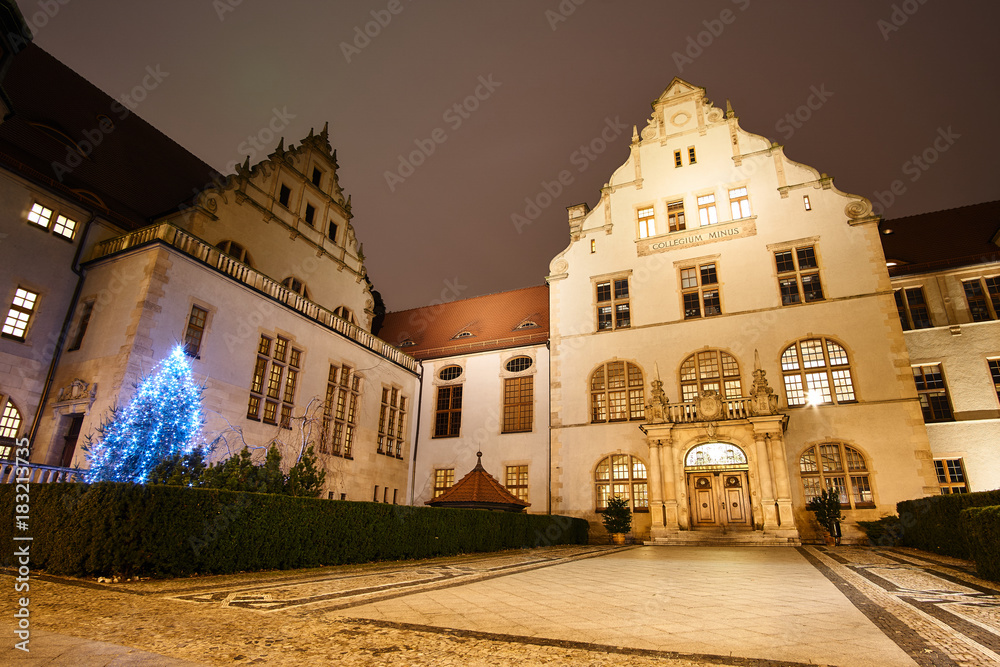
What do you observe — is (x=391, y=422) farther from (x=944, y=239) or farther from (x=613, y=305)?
(x=944, y=239)

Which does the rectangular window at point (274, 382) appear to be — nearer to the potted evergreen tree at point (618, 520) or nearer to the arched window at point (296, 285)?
the arched window at point (296, 285)

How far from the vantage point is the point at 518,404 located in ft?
83.7

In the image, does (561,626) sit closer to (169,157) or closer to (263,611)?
(263,611)

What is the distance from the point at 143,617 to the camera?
4.73m

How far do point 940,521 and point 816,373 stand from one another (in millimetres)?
8223

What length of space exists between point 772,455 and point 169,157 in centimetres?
2582

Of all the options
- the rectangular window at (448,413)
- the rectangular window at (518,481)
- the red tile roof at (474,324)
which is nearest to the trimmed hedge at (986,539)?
the rectangular window at (518,481)

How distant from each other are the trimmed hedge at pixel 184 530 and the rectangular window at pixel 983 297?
25265 mm

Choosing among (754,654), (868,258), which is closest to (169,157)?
(754,654)

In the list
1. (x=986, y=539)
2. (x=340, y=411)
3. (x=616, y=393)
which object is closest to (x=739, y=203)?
(x=616, y=393)

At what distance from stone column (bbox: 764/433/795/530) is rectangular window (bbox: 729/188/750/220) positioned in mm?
→ 10348

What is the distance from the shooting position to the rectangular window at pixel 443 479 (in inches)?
995

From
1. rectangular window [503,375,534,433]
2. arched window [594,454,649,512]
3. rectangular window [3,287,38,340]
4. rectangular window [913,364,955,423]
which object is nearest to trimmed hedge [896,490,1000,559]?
rectangular window [913,364,955,423]

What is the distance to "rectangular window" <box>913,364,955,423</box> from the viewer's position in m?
21.3
